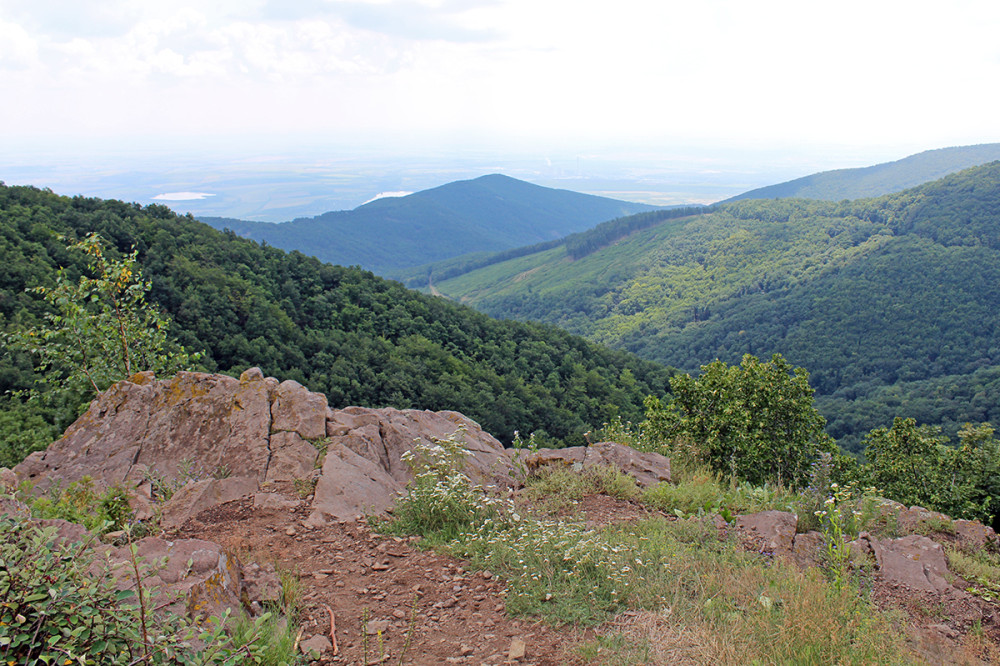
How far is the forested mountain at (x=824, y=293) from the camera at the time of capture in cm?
7306

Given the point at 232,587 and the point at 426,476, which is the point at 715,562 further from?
the point at 232,587

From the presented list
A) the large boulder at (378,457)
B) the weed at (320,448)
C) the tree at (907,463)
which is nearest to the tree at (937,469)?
the tree at (907,463)

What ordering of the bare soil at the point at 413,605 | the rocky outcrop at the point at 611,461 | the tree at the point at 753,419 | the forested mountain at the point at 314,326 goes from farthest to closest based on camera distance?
the forested mountain at the point at 314,326 → the tree at the point at 753,419 → the rocky outcrop at the point at 611,461 → the bare soil at the point at 413,605

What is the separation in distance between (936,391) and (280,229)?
182 metres

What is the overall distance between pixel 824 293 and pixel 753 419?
103 meters

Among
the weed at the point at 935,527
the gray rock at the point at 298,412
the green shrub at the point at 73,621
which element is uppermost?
the green shrub at the point at 73,621

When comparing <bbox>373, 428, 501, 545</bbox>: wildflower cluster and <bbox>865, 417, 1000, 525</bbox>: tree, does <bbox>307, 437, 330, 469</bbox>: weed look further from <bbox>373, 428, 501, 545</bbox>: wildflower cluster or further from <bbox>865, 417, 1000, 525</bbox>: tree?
<bbox>865, 417, 1000, 525</bbox>: tree

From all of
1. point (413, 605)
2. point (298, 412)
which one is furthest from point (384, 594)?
point (298, 412)

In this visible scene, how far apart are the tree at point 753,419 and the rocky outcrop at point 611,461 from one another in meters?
2.54

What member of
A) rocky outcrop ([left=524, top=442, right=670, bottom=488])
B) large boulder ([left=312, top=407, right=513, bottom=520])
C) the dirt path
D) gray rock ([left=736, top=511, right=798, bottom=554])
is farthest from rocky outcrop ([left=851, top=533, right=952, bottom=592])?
large boulder ([left=312, top=407, right=513, bottom=520])

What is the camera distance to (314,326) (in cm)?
3042

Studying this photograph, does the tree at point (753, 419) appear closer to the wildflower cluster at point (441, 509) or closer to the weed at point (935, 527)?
the weed at point (935, 527)

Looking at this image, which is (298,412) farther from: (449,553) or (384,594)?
(384,594)

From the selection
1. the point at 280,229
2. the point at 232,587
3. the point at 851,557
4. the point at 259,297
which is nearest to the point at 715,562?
the point at 851,557
